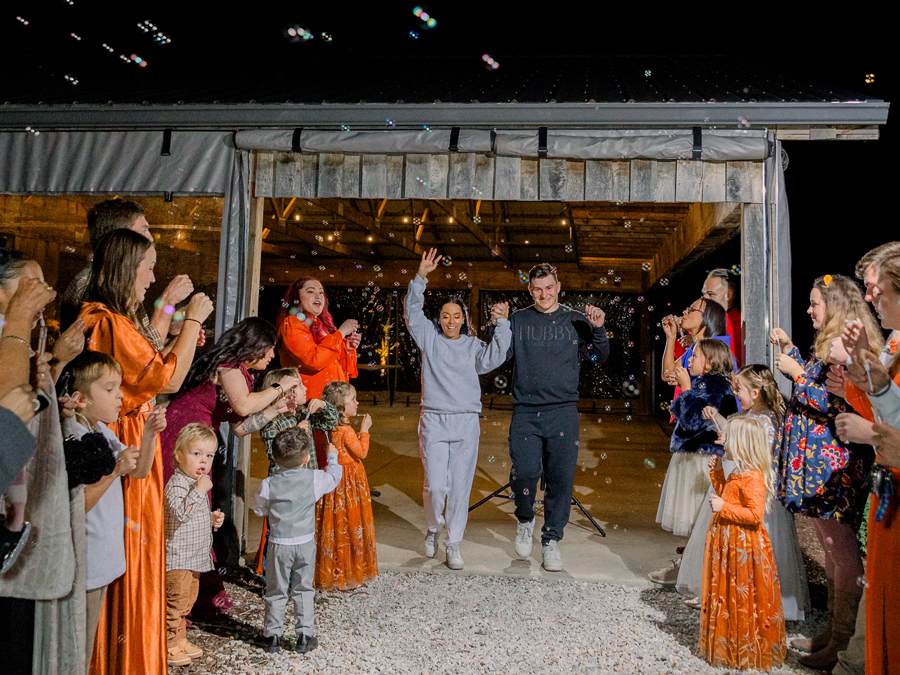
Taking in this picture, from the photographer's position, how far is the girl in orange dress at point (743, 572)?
2.88 meters

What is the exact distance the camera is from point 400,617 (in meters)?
3.46

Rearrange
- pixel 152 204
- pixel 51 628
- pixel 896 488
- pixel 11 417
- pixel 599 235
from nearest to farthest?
pixel 11 417, pixel 51 628, pixel 896 488, pixel 152 204, pixel 599 235

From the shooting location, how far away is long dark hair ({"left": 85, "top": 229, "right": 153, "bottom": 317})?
2439 mm

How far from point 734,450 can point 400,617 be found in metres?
1.93

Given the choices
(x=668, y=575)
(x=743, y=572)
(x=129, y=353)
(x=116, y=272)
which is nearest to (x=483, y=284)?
(x=668, y=575)

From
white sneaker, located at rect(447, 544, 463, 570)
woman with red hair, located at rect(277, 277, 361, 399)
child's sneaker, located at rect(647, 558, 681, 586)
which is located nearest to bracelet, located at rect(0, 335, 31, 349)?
woman with red hair, located at rect(277, 277, 361, 399)

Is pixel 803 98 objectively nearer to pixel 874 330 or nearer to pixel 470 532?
pixel 874 330

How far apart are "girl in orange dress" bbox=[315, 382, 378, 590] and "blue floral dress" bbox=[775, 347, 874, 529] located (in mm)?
2203

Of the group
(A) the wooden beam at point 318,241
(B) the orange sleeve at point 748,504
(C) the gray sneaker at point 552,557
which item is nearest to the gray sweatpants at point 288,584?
(C) the gray sneaker at point 552,557

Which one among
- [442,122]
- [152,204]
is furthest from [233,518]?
[152,204]

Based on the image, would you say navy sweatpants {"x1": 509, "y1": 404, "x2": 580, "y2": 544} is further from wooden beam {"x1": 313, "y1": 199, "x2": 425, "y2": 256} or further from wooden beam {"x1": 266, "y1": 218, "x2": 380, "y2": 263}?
wooden beam {"x1": 266, "y1": 218, "x2": 380, "y2": 263}

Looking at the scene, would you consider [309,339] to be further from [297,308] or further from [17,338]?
[17,338]

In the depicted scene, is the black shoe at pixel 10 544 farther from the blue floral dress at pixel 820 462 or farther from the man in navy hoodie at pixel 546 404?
the man in navy hoodie at pixel 546 404

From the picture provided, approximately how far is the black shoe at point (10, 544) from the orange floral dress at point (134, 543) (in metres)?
0.70
